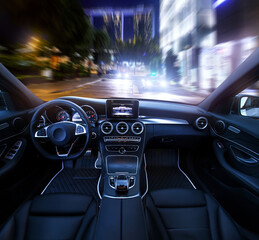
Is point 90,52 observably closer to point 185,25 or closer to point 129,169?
point 129,169

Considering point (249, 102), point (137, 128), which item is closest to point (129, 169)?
point (137, 128)

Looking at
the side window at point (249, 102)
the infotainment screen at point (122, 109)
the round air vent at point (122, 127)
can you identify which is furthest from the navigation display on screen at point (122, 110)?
the side window at point (249, 102)

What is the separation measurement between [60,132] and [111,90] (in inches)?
54.2

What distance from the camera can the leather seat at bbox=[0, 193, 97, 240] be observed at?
4.99ft

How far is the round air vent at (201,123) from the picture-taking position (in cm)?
257

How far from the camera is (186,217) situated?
176 cm

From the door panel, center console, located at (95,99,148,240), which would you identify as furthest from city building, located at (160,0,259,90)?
center console, located at (95,99,148,240)

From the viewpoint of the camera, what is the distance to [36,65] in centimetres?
247

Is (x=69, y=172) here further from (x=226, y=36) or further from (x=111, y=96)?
(x=226, y=36)

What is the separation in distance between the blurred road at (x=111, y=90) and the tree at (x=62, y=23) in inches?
17.7

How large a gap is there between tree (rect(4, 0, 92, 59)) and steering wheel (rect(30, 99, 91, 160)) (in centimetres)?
99

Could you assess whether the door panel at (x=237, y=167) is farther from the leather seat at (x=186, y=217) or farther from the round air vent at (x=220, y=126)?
the leather seat at (x=186, y=217)

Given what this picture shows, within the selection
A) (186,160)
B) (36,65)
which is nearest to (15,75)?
(36,65)

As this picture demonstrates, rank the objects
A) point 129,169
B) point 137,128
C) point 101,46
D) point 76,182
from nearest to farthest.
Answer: point 129,169 < point 137,128 < point 101,46 < point 76,182
